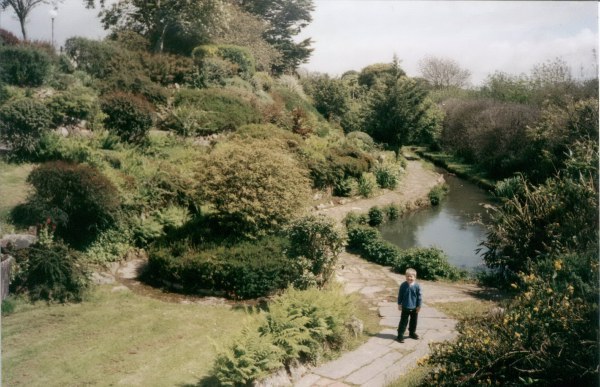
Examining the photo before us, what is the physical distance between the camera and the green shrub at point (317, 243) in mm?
→ 8875

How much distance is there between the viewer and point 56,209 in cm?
914

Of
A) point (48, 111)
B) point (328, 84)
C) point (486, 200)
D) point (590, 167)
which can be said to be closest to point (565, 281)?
point (590, 167)

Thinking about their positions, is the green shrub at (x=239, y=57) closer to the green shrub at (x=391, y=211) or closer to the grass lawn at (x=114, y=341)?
the green shrub at (x=391, y=211)

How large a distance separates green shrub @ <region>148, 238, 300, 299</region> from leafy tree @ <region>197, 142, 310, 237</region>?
2.49ft

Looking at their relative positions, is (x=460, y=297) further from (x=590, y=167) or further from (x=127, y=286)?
(x=127, y=286)

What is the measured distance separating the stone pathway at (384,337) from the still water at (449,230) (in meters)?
3.21

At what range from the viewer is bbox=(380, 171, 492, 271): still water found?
48.7ft

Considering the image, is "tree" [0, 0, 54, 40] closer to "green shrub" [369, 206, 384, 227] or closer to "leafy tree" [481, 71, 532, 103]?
"green shrub" [369, 206, 384, 227]

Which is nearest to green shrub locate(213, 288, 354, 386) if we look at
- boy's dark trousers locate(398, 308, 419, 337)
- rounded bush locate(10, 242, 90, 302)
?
boy's dark trousers locate(398, 308, 419, 337)

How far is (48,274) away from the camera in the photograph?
8109mm

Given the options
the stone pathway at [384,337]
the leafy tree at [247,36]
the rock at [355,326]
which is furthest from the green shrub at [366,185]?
the leafy tree at [247,36]

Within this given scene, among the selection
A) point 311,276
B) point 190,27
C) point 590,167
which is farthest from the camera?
point 190,27

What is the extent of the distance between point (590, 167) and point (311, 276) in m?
6.38

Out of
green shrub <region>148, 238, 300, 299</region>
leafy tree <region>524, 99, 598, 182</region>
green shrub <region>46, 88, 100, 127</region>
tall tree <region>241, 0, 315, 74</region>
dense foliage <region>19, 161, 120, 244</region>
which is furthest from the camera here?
tall tree <region>241, 0, 315, 74</region>
